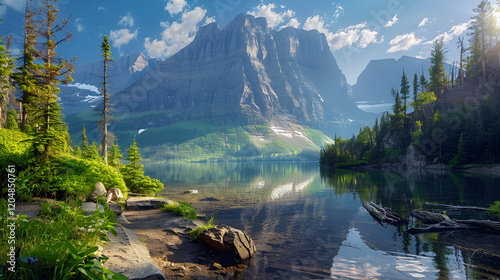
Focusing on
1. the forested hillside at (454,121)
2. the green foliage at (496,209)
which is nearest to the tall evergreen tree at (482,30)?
the forested hillside at (454,121)

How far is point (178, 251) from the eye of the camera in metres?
10.7

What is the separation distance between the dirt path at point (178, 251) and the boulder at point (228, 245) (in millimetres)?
390

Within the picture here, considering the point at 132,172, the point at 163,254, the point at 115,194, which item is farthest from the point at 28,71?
the point at 163,254

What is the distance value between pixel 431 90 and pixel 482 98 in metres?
27.8

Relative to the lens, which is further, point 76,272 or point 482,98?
point 482,98

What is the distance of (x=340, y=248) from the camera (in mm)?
13703

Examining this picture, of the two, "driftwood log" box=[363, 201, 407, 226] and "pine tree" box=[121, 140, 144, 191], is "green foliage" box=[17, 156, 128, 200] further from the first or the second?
"driftwood log" box=[363, 201, 407, 226]

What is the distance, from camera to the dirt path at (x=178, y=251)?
8.73 meters

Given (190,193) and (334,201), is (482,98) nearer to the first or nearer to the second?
(334,201)

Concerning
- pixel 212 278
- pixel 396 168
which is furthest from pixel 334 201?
pixel 396 168

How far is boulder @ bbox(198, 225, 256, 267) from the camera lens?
34.7ft

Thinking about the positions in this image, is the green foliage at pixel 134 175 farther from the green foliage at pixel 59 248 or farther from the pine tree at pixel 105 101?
the green foliage at pixel 59 248

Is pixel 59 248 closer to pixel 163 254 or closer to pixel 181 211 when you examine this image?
pixel 163 254

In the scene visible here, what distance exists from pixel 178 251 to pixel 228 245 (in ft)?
7.52
